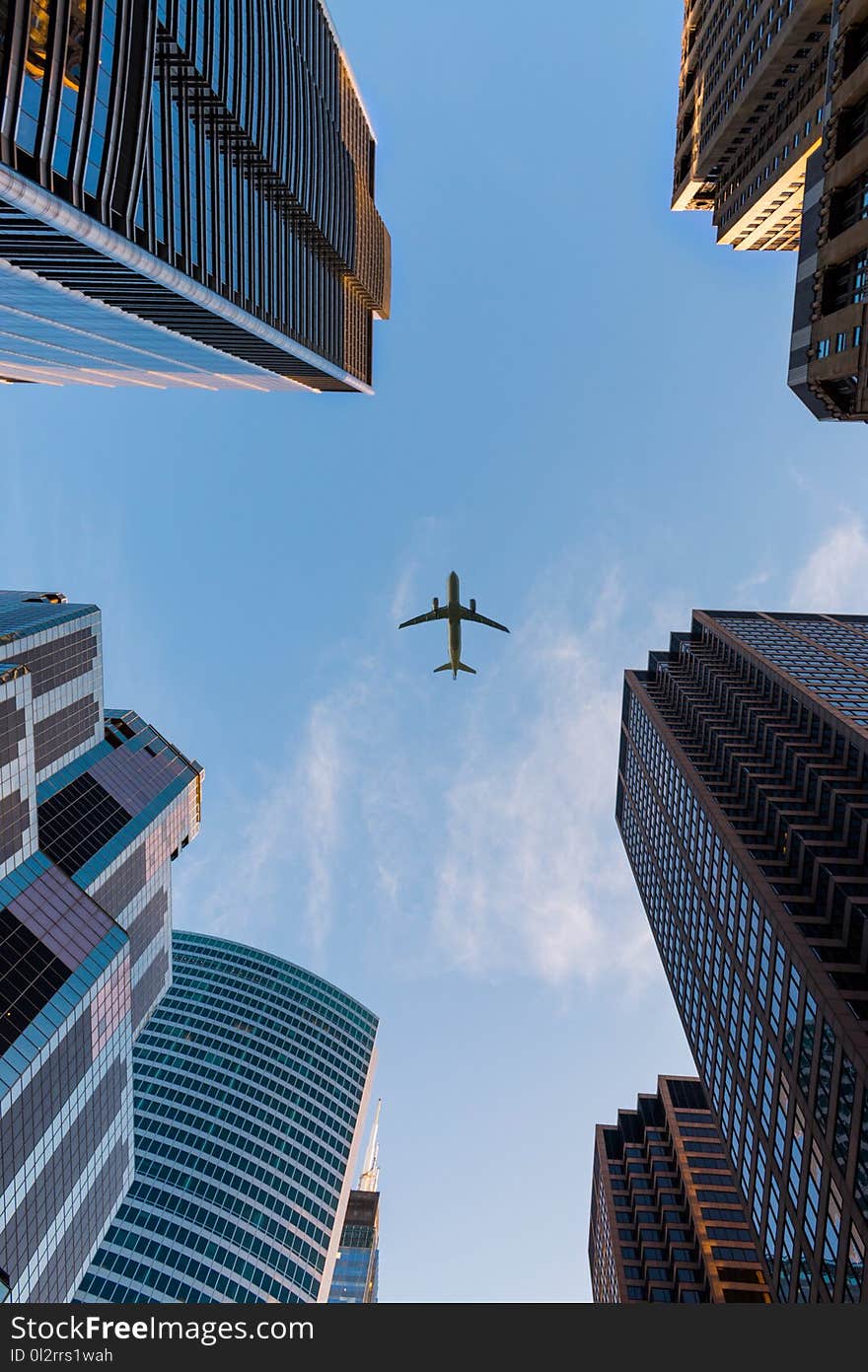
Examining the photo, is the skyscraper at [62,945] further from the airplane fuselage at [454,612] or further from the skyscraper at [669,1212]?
the skyscraper at [669,1212]

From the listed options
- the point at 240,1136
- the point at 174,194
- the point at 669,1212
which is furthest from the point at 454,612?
the point at 669,1212

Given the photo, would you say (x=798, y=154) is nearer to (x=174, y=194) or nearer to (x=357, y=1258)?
(x=174, y=194)

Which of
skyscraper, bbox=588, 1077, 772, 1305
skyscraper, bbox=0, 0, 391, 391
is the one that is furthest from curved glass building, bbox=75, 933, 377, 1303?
skyscraper, bbox=0, 0, 391, 391

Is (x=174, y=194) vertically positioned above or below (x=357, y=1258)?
above

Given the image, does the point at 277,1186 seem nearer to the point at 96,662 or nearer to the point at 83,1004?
the point at 83,1004

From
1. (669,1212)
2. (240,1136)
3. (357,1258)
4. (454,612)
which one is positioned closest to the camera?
(454,612)

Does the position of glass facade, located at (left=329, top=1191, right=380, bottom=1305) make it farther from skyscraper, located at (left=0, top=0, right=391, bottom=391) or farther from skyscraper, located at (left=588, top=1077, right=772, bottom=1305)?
skyscraper, located at (left=0, top=0, right=391, bottom=391)

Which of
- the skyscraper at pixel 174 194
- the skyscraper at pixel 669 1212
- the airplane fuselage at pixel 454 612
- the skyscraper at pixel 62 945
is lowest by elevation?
the skyscraper at pixel 669 1212

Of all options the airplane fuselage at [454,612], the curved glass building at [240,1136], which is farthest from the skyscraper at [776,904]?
the curved glass building at [240,1136]
